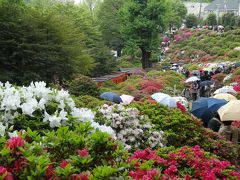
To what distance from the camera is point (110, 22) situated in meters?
51.4

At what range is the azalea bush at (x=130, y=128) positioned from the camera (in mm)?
Answer: 7902

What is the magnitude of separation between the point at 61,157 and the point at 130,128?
3513mm

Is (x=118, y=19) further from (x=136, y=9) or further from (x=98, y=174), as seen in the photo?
(x=98, y=174)

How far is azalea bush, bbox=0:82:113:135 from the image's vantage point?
580 centimetres

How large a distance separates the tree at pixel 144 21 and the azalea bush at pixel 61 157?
39.0 meters

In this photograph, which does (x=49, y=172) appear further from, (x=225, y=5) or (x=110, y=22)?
(x=225, y=5)

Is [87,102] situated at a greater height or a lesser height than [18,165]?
lesser

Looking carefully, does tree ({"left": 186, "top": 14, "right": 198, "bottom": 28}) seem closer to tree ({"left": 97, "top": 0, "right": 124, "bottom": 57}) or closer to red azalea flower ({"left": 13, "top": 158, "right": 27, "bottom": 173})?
tree ({"left": 97, "top": 0, "right": 124, "bottom": 57})

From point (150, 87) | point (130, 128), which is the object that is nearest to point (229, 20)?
point (150, 87)

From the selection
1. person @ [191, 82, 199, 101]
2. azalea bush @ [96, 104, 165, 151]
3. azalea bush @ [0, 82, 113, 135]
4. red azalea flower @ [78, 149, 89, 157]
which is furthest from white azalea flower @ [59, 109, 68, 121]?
person @ [191, 82, 199, 101]

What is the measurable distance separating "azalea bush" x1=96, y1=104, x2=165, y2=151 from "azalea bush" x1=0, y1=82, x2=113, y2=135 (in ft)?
5.39

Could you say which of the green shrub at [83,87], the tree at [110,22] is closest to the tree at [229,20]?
the tree at [110,22]

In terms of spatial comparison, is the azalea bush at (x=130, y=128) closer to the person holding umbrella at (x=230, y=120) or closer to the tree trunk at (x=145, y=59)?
the person holding umbrella at (x=230, y=120)

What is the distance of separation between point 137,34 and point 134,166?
40066 mm
